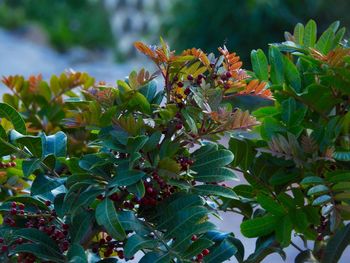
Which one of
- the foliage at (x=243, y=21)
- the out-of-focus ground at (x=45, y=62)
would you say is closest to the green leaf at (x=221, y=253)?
the foliage at (x=243, y=21)

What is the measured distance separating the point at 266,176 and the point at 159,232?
0.31 meters

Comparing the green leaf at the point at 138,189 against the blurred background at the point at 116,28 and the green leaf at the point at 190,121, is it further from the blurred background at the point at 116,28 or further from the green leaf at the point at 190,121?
the blurred background at the point at 116,28

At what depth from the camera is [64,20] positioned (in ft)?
35.7

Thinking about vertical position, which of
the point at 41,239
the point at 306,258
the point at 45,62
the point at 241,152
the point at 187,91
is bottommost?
the point at 306,258

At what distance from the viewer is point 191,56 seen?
1.20m

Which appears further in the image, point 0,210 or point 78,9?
point 78,9

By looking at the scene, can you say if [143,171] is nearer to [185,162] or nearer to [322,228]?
[185,162]

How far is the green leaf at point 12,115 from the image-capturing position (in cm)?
129

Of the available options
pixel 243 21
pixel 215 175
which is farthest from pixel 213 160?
pixel 243 21

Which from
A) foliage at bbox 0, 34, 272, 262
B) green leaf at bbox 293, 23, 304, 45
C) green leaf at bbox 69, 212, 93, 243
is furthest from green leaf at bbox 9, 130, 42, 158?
green leaf at bbox 293, 23, 304, 45

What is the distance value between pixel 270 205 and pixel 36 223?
41 cm

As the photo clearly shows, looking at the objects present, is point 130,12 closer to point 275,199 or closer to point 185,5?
point 185,5

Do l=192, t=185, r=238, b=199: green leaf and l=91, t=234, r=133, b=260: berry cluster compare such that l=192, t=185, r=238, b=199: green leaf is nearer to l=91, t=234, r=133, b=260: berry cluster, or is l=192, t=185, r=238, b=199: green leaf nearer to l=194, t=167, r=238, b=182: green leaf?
l=194, t=167, r=238, b=182: green leaf

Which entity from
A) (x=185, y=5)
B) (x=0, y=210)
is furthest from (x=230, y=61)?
(x=185, y=5)
